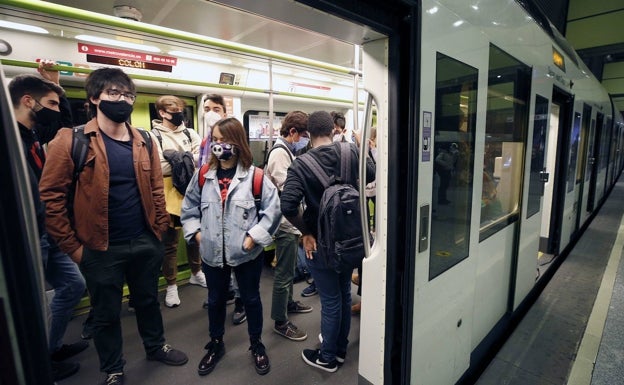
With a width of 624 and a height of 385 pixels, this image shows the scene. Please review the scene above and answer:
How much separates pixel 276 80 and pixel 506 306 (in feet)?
13.5

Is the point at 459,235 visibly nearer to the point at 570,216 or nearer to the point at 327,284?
the point at 327,284

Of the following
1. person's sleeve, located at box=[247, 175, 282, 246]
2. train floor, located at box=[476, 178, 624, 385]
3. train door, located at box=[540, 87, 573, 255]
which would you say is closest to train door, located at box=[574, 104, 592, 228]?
train door, located at box=[540, 87, 573, 255]

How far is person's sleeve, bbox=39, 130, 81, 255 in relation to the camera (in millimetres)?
1824

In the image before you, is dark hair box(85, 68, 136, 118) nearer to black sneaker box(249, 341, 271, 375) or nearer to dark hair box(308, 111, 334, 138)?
dark hair box(308, 111, 334, 138)

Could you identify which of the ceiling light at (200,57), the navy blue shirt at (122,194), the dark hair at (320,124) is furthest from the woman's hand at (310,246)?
the ceiling light at (200,57)

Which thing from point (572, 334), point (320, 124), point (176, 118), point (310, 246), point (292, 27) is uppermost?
point (292, 27)

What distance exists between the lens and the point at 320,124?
2.21m

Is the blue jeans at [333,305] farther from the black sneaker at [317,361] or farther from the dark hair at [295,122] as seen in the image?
the dark hair at [295,122]

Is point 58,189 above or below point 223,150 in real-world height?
below

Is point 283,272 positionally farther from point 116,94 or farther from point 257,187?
point 116,94

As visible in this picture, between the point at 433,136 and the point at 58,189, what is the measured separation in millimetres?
2093

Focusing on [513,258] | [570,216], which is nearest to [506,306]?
[513,258]

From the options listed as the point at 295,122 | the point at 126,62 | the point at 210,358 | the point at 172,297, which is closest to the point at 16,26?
the point at 126,62

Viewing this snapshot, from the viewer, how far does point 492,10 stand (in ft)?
6.30
